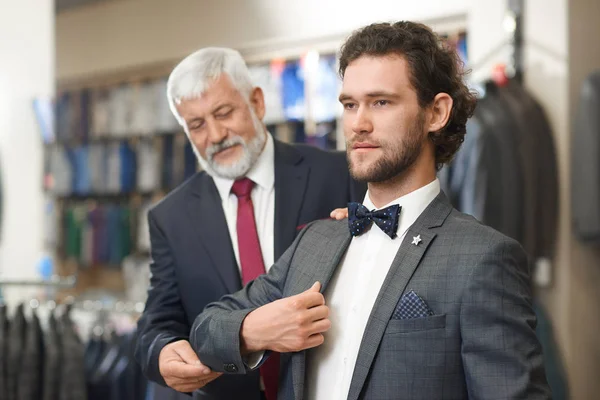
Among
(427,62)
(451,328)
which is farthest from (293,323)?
(427,62)

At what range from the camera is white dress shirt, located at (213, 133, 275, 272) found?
1969mm

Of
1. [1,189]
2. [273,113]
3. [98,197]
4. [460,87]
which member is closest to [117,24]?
[98,197]

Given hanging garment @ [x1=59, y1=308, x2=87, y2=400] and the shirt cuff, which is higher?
the shirt cuff

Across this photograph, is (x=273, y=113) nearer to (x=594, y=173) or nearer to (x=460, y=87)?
(x=594, y=173)

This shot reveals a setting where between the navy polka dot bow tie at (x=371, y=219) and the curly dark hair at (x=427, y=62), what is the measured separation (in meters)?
0.16

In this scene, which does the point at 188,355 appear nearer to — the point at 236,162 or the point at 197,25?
the point at 236,162

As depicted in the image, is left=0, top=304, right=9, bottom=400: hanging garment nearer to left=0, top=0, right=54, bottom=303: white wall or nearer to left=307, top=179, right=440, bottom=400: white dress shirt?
left=0, top=0, right=54, bottom=303: white wall

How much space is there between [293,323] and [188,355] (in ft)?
1.19

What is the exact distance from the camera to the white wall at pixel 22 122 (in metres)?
4.16

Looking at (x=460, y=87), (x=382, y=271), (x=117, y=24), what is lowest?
(x=382, y=271)

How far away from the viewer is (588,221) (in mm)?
3770

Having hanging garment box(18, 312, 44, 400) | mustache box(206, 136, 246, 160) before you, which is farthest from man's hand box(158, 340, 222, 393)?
hanging garment box(18, 312, 44, 400)

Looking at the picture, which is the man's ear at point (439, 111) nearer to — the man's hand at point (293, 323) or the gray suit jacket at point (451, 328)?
the gray suit jacket at point (451, 328)

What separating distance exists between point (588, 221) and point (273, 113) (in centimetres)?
235
